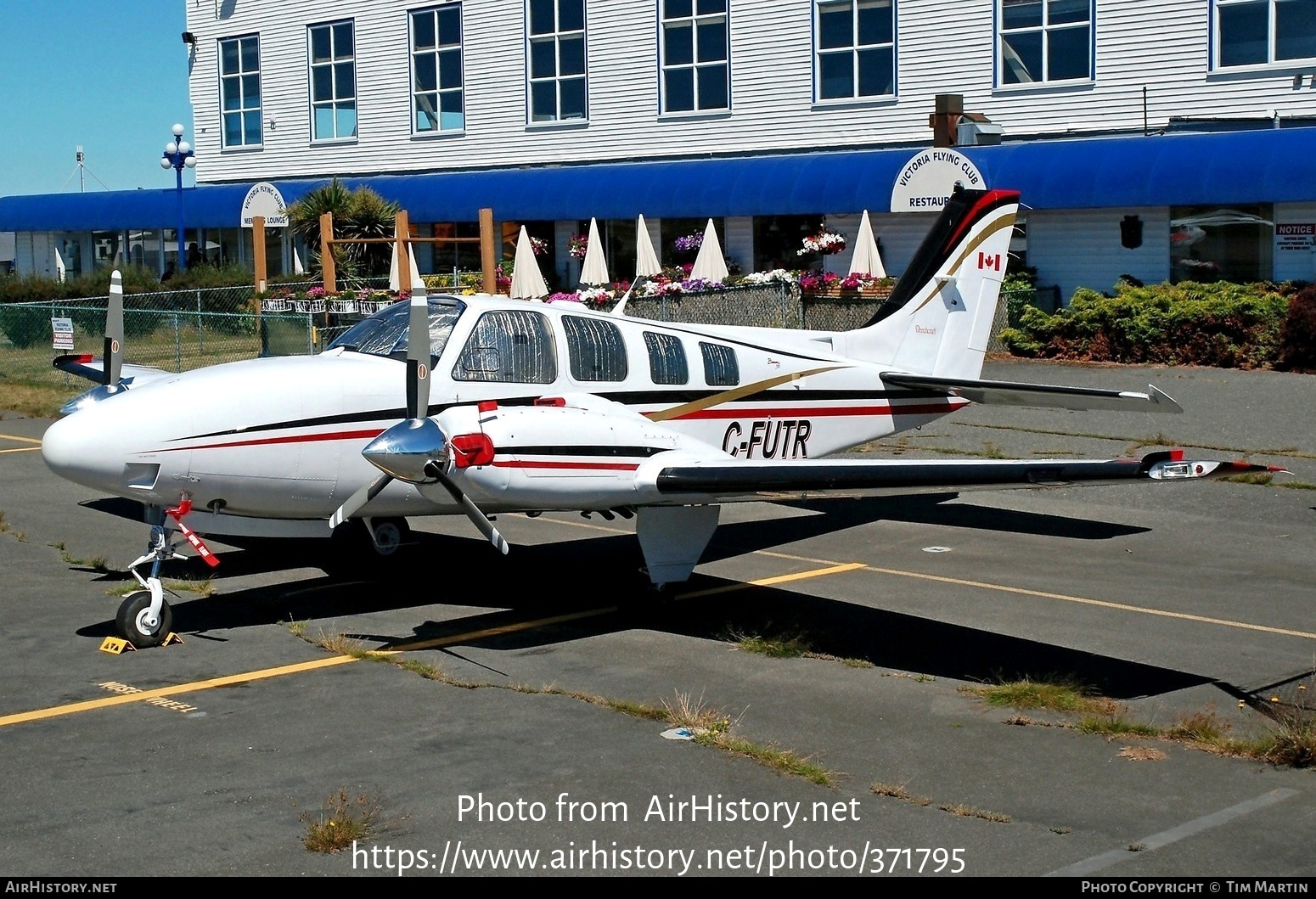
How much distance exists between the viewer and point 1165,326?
29312 millimetres

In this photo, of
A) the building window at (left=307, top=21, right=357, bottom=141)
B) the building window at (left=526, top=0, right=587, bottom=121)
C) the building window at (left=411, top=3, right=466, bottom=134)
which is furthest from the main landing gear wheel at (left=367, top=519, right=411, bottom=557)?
the building window at (left=307, top=21, right=357, bottom=141)

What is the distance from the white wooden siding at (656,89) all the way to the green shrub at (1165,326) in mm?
5137

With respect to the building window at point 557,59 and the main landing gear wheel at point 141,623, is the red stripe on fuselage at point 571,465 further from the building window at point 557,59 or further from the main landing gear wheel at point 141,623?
the building window at point 557,59

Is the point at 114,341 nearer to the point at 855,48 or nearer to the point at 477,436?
the point at 477,436

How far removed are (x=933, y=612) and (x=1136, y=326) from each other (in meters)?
18.7

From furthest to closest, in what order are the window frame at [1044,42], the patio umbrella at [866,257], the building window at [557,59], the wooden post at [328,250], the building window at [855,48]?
the building window at [557,59] → the building window at [855,48] → the window frame at [1044,42] → the patio umbrella at [866,257] → the wooden post at [328,250]

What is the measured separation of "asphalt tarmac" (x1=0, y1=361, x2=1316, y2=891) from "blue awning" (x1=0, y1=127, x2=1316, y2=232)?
520 inches

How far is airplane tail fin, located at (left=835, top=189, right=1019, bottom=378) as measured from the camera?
16.2m

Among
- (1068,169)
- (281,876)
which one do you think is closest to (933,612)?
(281,876)

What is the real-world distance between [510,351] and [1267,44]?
2552 centimetres

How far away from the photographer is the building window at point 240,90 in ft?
172

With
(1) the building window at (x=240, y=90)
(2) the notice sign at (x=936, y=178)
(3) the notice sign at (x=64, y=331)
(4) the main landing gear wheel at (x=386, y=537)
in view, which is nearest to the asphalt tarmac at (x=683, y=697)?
(4) the main landing gear wheel at (x=386, y=537)

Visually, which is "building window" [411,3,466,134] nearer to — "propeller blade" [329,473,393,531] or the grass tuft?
"propeller blade" [329,473,393,531]

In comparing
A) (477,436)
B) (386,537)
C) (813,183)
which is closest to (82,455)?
(477,436)
